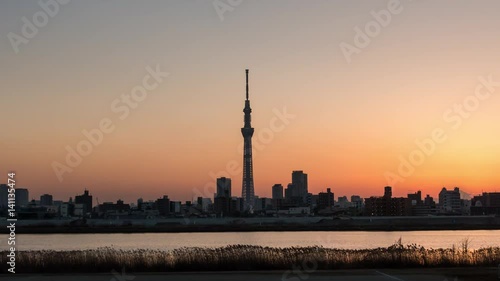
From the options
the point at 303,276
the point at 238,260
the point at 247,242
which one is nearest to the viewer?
the point at 303,276

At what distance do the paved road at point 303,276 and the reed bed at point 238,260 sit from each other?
7.00ft

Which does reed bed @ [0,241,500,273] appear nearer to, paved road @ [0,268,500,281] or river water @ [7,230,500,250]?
paved road @ [0,268,500,281]

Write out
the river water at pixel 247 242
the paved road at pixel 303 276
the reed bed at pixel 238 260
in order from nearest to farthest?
the paved road at pixel 303 276, the reed bed at pixel 238 260, the river water at pixel 247 242

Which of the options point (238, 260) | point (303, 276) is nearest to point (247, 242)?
point (238, 260)

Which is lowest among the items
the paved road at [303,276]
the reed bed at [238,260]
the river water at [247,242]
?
the river water at [247,242]

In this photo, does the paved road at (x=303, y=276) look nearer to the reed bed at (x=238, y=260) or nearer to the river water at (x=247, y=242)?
the reed bed at (x=238, y=260)

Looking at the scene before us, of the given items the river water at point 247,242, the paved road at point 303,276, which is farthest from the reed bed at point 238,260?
the river water at point 247,242

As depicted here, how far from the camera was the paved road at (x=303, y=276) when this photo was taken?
3375cm

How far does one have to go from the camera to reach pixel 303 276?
3469 cm

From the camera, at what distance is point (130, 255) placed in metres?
41.3

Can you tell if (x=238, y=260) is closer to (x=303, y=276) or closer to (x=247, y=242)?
(x=303, y=276)

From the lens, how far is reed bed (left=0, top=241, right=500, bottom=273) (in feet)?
127

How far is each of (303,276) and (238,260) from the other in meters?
6.21

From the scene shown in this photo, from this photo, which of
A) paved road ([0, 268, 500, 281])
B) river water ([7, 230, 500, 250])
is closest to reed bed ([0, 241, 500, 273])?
paved road ([0, 268, 500, 281])
